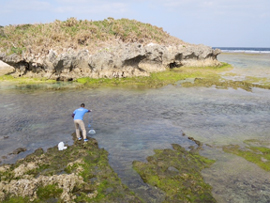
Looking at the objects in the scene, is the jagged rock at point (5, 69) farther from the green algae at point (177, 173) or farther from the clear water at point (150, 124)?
the green algae at point (177, 173)

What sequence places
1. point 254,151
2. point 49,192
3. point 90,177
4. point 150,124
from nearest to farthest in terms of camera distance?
point 49,192
point 90,177
point 254,151
point 150,124

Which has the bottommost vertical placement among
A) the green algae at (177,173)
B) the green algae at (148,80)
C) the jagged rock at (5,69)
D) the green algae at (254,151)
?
the green algae at (254,151)

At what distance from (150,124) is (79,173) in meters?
8.62

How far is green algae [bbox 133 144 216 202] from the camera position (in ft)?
31.2

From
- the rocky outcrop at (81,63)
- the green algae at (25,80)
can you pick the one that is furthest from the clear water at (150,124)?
the rocky outcrop at (81,63)

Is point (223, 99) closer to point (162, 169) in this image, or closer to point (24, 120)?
point (162, 169)

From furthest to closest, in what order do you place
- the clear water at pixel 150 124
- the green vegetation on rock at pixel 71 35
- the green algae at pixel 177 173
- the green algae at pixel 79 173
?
1. the green vegetation on rock at pixel 71 35
2. the clear water at pixel 150 124
3. the green algae at pixel 177 173
4. the green algae at pixel 79 173

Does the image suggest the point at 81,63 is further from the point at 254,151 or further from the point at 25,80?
the point at 254,151

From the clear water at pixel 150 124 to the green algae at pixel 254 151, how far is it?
48 centimetres

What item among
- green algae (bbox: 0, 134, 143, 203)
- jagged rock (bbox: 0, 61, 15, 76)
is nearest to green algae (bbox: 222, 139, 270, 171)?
green algae (bbox: 0, 134, 143, 203)

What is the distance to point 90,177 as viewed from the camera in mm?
10727

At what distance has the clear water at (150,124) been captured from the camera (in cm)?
1082

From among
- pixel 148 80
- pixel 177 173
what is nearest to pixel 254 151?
pixel 177 173

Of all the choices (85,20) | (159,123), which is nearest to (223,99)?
(159,123)
